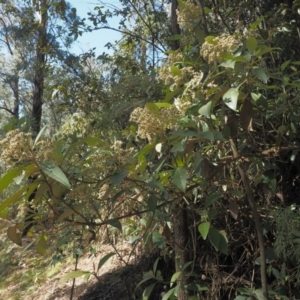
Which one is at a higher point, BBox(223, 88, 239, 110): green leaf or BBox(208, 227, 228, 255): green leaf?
BBox(223, 88, 239, 110): green leaf

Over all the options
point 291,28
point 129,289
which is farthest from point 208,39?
point 129,289

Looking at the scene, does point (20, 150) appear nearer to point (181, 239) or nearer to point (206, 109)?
point (206, 109)

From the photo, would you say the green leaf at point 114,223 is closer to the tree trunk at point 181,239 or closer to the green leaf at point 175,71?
the green leaf at point 175,71

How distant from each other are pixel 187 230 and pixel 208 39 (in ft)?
3.93

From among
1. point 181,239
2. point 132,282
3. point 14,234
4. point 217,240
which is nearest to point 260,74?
point 217,240

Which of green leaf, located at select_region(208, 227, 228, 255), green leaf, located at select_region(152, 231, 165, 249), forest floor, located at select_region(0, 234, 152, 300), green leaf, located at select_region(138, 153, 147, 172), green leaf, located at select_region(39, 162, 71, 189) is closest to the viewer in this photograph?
green leaf, located at select_region(39, 162, 71, 189)

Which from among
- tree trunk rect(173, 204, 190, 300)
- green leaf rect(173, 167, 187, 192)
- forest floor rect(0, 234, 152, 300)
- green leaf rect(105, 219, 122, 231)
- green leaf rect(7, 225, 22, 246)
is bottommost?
forest floor rect(0, 234, 152, 300)

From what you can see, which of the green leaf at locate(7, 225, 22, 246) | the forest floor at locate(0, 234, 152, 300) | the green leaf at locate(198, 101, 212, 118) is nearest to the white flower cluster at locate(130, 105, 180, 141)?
the green leaf at locate(198, 101, 212, 118)

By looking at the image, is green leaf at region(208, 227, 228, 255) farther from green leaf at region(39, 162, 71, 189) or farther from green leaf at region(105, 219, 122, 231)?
green leaf at region(39, 162, 71, 189)

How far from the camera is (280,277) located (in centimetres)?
205

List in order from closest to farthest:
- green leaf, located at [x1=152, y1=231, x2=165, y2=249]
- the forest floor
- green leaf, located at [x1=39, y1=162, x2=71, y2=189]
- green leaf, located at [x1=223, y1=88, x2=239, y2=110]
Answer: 1. green leaf, located at [x1=39, y1=162, x2=71, y2=189]
2. green leaf, located at [x1=223, y1=88, x2=239, y2=110]
3. green leaf, located at [x1=152, y1=231, x2=165, y2=249]
4. the forest floor

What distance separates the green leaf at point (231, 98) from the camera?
4.66 feet

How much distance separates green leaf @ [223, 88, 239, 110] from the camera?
1.42 m

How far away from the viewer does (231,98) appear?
1.43 m
